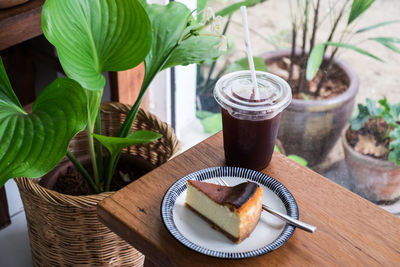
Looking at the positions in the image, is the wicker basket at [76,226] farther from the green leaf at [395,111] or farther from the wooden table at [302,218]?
the green leaf at [395,111]

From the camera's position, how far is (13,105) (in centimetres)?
119

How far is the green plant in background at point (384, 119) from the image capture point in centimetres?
171

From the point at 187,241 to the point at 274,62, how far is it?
4.22ft

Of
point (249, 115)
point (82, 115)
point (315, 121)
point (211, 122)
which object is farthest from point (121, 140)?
point (211, 122)

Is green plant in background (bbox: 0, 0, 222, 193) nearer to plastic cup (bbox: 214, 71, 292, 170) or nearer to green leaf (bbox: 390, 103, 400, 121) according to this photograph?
plastic cup (bbox: 214, 71, 292, 170)

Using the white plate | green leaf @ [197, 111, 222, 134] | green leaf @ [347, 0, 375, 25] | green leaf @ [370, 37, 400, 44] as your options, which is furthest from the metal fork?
green leaf @ [197, 111, 222, 134]

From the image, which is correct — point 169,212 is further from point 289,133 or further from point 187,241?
point 289,133

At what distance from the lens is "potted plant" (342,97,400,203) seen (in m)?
1.78

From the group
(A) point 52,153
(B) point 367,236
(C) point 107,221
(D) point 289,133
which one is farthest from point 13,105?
(D) point 289,133

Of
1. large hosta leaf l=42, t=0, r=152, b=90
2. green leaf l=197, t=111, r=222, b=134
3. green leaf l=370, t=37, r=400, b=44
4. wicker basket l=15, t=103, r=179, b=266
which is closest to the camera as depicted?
large hosta leaf l=42, t=0, r=152, b=90

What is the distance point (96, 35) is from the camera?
1251 mm

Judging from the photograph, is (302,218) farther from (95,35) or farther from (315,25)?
(315,25)

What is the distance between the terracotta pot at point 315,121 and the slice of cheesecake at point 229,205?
1.00m

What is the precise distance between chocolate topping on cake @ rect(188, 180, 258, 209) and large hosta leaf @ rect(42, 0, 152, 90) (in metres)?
0.37
